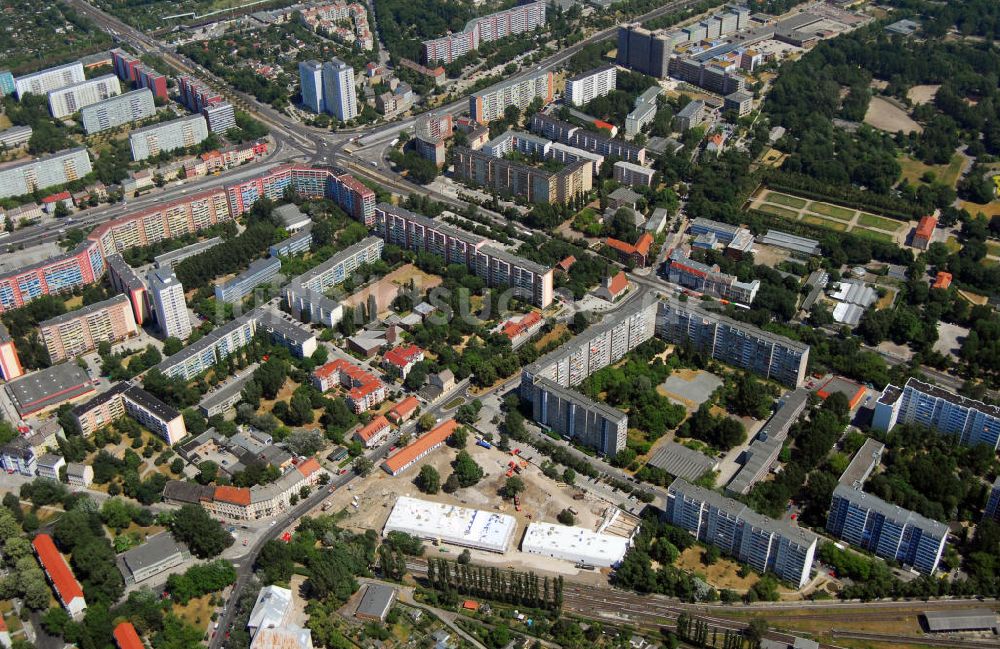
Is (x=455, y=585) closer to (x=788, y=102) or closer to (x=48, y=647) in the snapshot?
(x=48, y=647)

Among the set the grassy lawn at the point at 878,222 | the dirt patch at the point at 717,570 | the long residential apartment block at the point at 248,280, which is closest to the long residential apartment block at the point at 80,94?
the long residential apartment block at the point at 248,280

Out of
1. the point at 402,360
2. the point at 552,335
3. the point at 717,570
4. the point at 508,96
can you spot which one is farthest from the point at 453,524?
the point at 508,96

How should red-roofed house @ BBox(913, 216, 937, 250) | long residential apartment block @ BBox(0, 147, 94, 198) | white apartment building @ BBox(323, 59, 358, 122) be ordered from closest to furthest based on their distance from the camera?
red-roofed house @ BBox(913, 216, 937, 250), long residential apartment block @ BBox(0, 147, 94, 198), white apartment building @ BBox(323, 59, 358, 122)

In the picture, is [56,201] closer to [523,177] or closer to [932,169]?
[523,177]

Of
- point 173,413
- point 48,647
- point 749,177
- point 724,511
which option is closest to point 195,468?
point 173,413

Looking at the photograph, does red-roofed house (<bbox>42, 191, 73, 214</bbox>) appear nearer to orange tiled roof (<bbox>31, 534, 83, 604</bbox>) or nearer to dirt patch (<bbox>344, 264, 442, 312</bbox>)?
dirt patch (<bbox>344, 264, 442, 312</bbox>)

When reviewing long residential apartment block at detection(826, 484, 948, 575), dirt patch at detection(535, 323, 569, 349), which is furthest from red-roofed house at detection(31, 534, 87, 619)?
long residential apartment block at detection(826, 484, 948, 575)
